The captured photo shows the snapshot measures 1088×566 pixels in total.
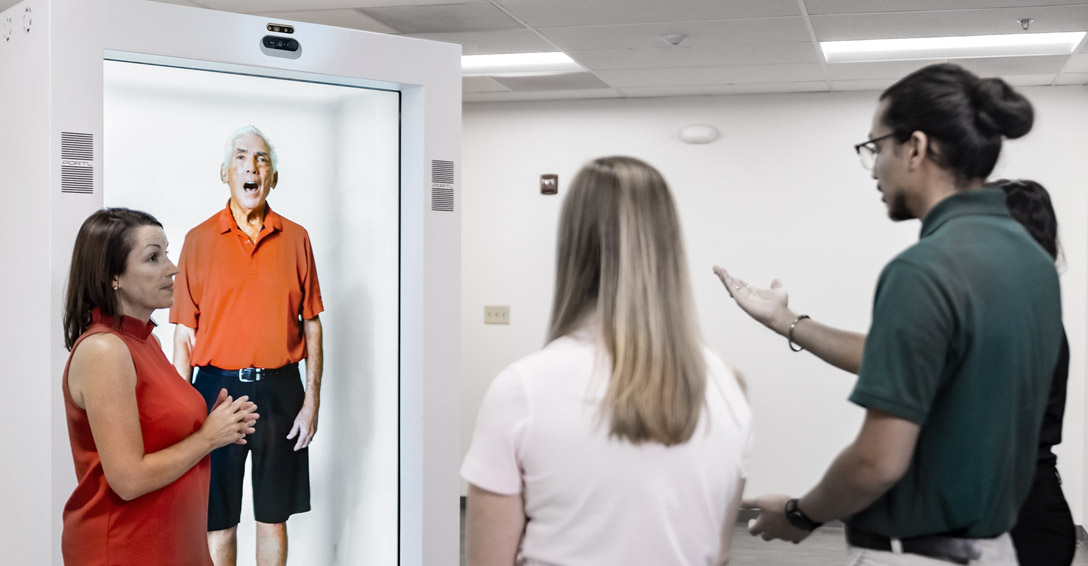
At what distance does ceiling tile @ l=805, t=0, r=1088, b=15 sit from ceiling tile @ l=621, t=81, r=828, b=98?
1610 mm

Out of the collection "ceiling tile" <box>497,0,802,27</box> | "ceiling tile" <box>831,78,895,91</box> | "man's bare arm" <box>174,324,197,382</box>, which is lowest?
"man's bare arm" <box>174,324,197,382</box>

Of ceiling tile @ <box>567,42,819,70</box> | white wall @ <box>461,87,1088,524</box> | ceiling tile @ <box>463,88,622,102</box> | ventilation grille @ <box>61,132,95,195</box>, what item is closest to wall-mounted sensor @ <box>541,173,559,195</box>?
white wall @ <box>461,87,1088,524</box>

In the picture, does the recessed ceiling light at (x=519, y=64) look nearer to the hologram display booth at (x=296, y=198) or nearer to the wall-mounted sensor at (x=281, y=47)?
the hologram display booth at (x=296, y=198)

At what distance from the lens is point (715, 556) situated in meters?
1.41

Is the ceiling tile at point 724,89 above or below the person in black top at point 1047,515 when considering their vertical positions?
above

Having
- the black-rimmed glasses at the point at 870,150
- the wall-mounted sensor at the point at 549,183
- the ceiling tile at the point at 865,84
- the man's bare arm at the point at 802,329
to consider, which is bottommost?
the man's bare arm at the point at 802,329

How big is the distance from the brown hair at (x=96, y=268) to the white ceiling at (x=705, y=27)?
1967mm

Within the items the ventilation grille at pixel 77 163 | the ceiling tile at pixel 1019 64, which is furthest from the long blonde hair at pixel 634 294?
the ceiling tile at pixel 1019 64

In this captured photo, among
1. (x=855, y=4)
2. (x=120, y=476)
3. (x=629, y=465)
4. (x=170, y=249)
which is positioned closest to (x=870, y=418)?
(x=629, y=465)

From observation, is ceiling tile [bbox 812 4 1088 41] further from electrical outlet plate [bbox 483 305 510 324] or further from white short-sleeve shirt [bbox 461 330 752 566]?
white short-sleeve shirt [bbox 461 330 752 566]

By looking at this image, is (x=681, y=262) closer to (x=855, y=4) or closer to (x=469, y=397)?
(x=855, y=4)

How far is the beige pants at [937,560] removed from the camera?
1447mm

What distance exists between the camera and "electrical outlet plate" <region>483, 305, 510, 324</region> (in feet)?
20.3

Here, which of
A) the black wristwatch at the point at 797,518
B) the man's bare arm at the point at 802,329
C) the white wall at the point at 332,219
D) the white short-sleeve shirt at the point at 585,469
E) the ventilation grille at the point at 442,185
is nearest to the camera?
the white short-sleeve shirt at the point at 585,469
